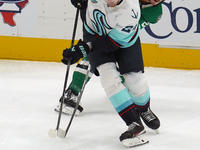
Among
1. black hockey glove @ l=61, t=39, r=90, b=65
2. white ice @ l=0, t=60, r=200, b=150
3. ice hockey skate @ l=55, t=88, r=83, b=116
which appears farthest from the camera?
ice hockey skate @ l=55, t=88, r=83, b=116

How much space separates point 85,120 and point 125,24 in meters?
0.84

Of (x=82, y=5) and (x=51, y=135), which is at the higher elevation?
(x=82, y=5)

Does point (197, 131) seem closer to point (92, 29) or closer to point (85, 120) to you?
point (85, 120)

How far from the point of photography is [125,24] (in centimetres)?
192

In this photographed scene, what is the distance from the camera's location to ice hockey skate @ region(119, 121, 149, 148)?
201 cm

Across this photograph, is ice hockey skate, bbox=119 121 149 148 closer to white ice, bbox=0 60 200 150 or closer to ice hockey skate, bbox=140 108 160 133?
white ice, bbox=0 60 200 150

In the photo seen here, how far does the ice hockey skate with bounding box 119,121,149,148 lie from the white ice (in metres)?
0.03

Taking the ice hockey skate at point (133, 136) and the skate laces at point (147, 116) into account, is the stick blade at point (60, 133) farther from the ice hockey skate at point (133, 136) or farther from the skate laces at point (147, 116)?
the skate laces at point (147, 116)

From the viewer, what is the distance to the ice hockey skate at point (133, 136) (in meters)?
2.01

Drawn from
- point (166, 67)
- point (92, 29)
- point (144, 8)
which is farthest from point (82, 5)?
point (166, 67)

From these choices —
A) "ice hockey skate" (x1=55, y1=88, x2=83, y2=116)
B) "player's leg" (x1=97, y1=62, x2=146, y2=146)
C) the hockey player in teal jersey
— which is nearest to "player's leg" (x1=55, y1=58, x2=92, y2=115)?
"ice hockey skate" (x1=55, y1=88, x2=83, y2=116)

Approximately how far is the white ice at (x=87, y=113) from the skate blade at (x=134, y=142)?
0.09 ft

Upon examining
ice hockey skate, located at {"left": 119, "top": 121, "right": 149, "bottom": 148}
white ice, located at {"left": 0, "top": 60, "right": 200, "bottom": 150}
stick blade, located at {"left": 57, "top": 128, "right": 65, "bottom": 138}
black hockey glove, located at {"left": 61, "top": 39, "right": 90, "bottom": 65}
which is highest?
black hockey glove, located at {"left": 61, "top": 39, "right": 90, "bottom": 65}

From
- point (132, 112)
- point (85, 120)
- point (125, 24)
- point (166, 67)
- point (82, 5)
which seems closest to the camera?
point (125, 24)
